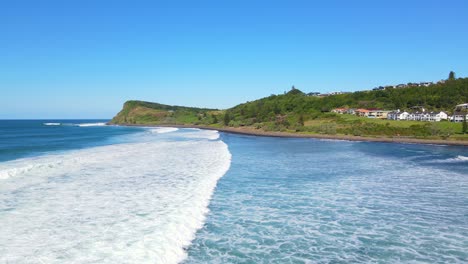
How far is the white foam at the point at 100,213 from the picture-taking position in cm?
866

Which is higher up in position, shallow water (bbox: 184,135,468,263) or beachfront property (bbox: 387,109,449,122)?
beachfront property (bbox: 387,109,449,122)

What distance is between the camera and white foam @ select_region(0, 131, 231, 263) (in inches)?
341

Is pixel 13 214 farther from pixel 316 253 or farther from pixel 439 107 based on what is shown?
pixel 439 107

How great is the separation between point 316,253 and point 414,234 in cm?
371

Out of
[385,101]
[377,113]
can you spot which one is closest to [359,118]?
[377,113]

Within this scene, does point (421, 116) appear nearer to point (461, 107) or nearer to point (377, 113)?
point (377, 113)

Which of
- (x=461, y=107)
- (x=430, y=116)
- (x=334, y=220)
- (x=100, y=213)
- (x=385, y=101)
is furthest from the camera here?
(x=385, y=101)

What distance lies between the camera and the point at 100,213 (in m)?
12.1

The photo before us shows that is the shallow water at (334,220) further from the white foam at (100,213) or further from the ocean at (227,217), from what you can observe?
the white foam at (100,213)

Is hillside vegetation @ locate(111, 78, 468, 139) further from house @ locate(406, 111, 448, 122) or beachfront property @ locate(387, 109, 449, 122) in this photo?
beachfront property @ locate(387, 109, 449, 122)

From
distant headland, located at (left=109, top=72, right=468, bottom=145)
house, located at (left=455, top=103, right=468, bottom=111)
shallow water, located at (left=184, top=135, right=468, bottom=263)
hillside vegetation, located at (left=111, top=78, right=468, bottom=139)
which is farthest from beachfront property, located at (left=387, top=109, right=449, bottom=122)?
shallow water, located at (left=184, top=135, right=468, bottom=263)

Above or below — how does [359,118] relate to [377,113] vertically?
below

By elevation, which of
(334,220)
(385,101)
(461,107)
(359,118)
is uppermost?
(385,101)

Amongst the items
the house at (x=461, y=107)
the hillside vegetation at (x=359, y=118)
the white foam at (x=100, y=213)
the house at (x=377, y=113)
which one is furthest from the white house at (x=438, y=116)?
the white foam at (x=100, y=213)
